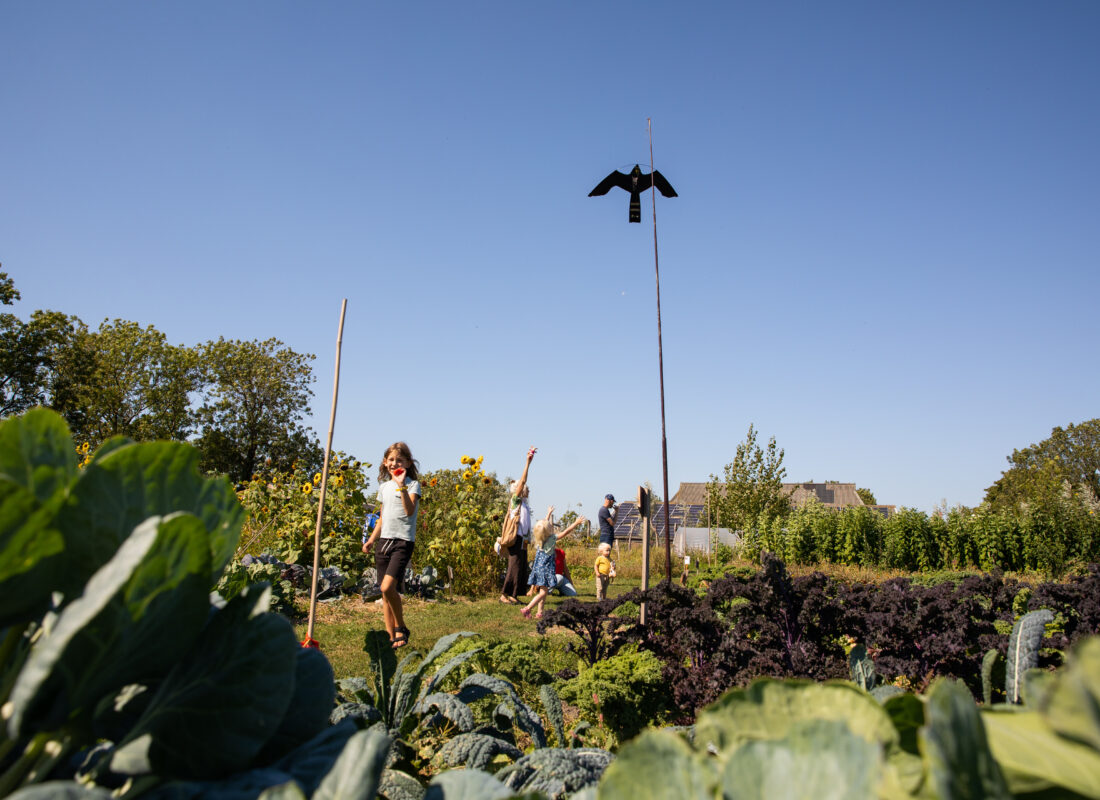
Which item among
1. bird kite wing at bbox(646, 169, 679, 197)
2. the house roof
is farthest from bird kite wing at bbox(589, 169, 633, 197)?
the house roof

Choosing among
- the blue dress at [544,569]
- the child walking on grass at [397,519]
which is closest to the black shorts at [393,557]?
the child walking on grass at [397,519]

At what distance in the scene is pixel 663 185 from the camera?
8805 mm

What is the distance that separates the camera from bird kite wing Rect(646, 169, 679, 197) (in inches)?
344

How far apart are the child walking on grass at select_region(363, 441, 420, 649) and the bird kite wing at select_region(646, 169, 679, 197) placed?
16.4 ft

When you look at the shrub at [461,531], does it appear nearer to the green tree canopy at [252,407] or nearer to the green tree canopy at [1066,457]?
the green tree canopy at [252,407]

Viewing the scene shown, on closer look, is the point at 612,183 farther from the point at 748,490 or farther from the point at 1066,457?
the point at 1066,457

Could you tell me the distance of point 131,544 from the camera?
0.46m

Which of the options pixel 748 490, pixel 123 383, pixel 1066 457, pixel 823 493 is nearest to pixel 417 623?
pixel 748 490

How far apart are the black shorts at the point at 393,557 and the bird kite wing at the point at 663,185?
571 cm

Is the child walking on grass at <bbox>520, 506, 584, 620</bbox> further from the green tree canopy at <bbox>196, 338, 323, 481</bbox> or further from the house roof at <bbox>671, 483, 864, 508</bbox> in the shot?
the house roof at <bbox>671, 483, 864, 508</bbox>

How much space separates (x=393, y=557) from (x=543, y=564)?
9.49ft

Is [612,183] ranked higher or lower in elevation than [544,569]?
higher

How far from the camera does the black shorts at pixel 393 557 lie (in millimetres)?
5883

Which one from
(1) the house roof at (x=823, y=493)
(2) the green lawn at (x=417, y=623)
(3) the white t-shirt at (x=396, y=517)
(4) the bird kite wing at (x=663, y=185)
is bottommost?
(2) the green lawn at (x=417, y=623)
